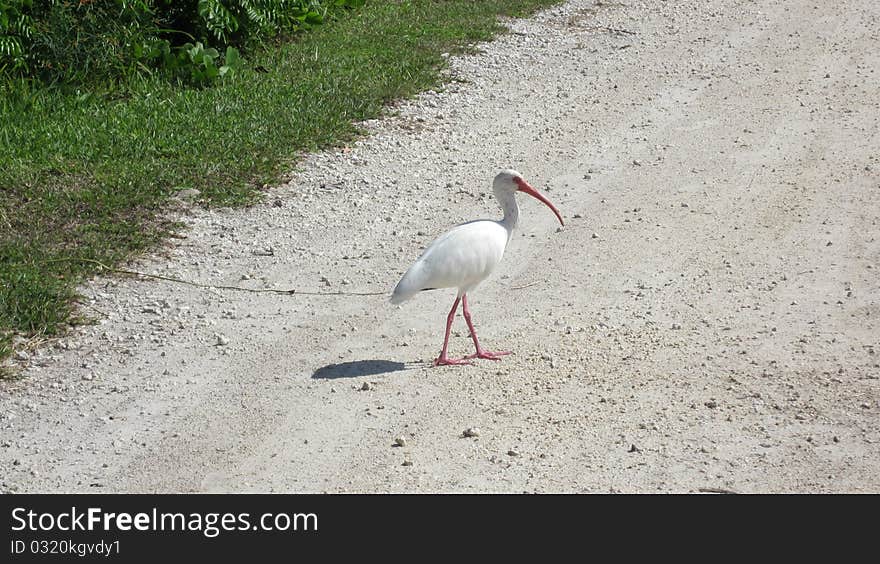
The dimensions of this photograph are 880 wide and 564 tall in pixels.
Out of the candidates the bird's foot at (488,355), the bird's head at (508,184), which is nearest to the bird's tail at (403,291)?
the bird's foot at (488,355)

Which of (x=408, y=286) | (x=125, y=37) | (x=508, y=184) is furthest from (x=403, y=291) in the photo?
(x=125, y=37)

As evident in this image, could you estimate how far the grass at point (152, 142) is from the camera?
745cm

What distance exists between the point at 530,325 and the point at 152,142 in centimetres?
380

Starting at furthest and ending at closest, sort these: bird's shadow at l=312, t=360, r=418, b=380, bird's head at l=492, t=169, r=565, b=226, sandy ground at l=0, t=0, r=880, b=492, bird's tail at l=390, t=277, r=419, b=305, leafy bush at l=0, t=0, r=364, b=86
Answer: leafy bush at l=0, t=0, r=364, b=86 < bird's head at l=492, t=169, r=565, b=226 < bird's shadow at l=312, t=360, r=418, b=380 < bird's tail at l=390, t=277, r=419, b=305 < sandy ground at l=0, t=0, r=880, b=492

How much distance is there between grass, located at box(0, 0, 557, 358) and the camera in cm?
745

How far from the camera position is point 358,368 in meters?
6.40

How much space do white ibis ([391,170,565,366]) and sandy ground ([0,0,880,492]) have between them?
264 mm

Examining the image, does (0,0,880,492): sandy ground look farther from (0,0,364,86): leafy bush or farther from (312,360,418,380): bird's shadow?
(0,0,364,86): leafy bush

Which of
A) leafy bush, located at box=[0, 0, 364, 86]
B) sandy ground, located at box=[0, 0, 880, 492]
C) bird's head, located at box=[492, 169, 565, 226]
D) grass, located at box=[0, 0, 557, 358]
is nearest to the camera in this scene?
sandy ground, located at box=[0, 0, 880, 492]

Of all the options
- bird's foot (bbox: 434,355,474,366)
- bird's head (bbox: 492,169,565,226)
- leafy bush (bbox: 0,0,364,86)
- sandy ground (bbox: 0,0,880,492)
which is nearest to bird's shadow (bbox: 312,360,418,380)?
sandy ground (bbox: 0,0,880,492)

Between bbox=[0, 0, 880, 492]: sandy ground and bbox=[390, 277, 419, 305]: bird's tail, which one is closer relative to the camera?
bbox=[0, 0, 880, 492]: sandy ground

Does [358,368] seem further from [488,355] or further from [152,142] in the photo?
[152,142]

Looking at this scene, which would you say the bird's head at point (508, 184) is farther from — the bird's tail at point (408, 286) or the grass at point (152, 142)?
the grass at point (152, 142)

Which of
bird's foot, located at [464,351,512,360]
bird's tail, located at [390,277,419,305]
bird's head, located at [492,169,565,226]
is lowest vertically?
bird's foot, located at [464,351,512,360]
